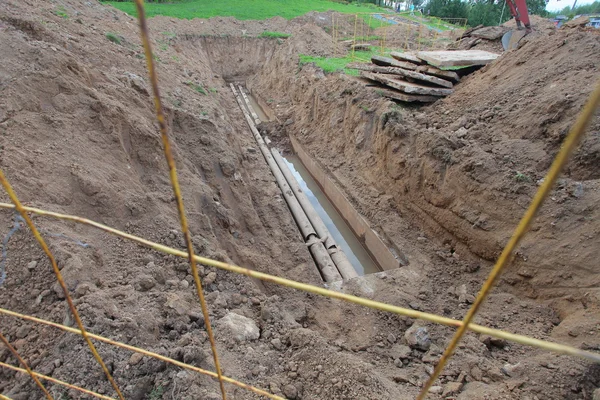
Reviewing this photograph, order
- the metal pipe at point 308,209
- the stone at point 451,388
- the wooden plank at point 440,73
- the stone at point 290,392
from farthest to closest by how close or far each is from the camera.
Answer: the wooden plank at point 440,73
the metal pipe at point 308,209
the stone at point 451,388
the stone at point 290,392

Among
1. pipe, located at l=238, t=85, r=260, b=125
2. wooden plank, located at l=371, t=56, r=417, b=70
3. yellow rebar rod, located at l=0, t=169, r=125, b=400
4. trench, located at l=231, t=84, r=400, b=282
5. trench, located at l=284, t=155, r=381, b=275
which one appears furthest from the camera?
pipe, located at l=238, t=85, r=260, b=125

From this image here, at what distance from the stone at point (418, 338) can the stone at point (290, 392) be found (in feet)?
7.74

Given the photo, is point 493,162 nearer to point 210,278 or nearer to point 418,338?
point 418,338

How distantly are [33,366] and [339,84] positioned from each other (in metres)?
10.8

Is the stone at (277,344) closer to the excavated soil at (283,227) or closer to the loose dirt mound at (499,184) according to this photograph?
the excavated soil at (283,227)

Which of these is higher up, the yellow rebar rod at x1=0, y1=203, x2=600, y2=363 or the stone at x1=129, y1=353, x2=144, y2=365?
the yellow rebar rod at x1=0, y1=203, x2=600, y2=363

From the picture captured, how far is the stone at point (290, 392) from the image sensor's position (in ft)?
10.9

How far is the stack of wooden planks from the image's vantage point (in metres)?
9.37

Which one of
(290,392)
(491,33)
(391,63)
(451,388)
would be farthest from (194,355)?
(491,33)

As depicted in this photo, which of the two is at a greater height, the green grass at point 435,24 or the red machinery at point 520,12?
the green grass at point 435,24

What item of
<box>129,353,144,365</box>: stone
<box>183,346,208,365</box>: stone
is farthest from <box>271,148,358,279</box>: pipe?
<box>129,353,144,365</box>: stone

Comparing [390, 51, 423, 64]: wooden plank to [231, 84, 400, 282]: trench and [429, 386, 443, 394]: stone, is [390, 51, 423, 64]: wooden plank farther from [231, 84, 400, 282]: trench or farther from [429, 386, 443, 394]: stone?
[429, 386, 443, 394]: stone

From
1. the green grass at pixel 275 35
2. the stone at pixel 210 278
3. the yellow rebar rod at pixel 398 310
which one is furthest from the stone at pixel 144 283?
the green grass at pixel 275 35

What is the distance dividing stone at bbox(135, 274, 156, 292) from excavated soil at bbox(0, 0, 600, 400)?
1.1 inches
